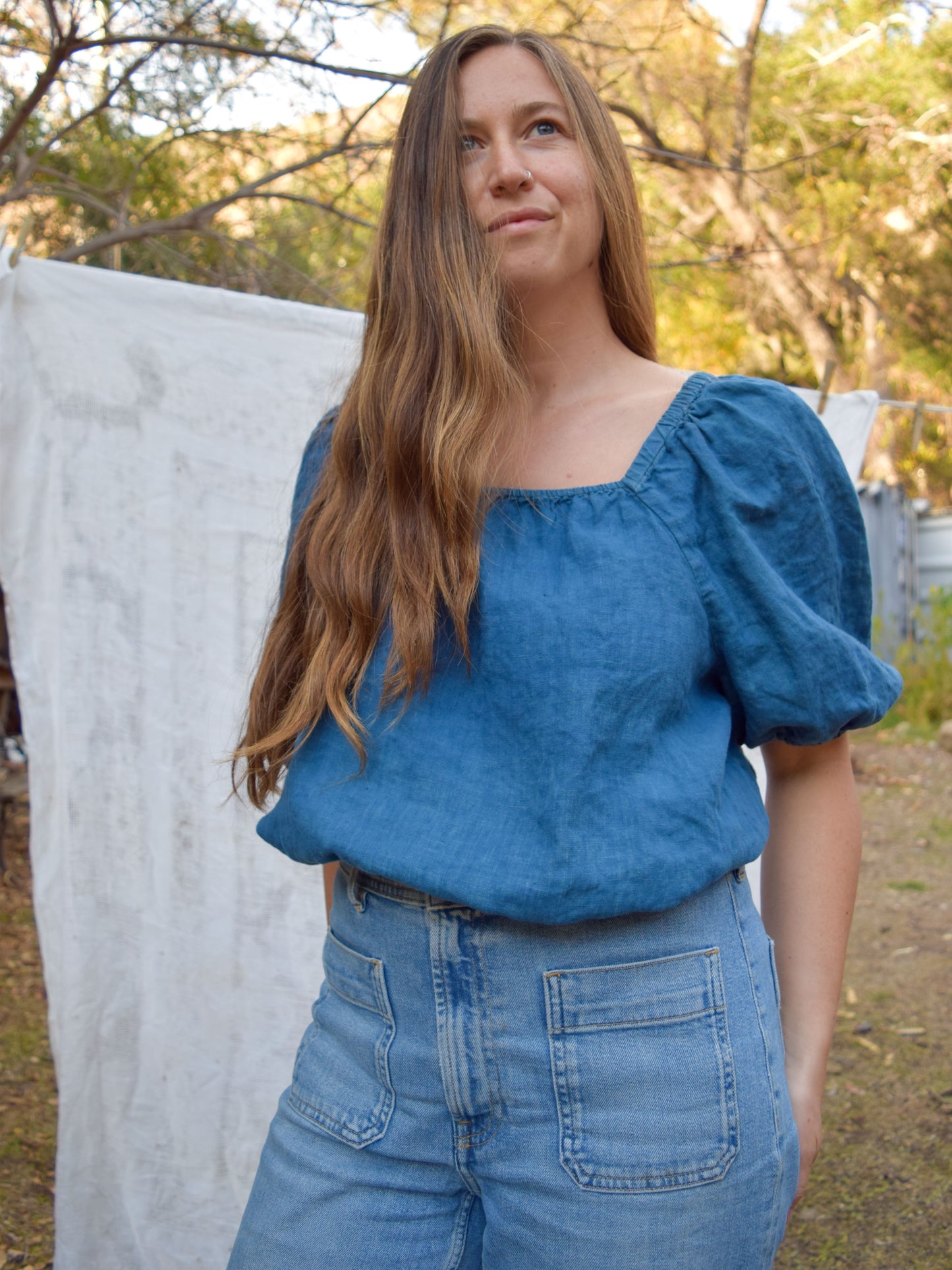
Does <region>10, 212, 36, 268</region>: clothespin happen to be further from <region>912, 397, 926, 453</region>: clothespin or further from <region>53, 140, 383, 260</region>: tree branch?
<region>912, 397, 926, 453</region>: clothespin

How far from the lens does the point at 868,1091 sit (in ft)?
10.1

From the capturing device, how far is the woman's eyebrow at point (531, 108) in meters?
1.19

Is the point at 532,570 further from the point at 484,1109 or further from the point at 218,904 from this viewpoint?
the point at 218,904

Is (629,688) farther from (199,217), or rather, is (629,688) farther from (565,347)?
(199,217)

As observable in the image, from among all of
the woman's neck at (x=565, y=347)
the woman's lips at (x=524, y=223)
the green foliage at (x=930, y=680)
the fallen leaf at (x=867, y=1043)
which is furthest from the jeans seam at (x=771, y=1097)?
the green foliage at (x=930, y=680)

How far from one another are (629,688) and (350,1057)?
472mm

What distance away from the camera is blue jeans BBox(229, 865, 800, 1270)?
3.09 feet

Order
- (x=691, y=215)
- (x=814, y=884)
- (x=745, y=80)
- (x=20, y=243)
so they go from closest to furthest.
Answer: (x=814, y=884)
(x=20, y=243)
(x=745, y=80)
(x=691, y=215)

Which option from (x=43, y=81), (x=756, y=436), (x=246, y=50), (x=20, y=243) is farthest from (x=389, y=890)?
(x=43, y=81)

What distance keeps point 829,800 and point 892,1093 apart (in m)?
2.36

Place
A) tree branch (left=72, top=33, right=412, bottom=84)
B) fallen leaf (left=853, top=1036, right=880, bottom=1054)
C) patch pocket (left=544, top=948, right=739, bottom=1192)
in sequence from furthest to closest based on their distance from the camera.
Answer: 1. fallen leaf (left=853, top=1036, right=880, bottom=1054)
2. tree branch (left=72, top=33, right=412, bottom=84)
3. patch pocket (left=544, top=948, right=739, bottom=1192)

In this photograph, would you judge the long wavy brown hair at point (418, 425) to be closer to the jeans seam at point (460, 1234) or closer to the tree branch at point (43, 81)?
the jeans seam at point (460, 1234)

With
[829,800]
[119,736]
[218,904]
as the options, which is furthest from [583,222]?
[218,904]

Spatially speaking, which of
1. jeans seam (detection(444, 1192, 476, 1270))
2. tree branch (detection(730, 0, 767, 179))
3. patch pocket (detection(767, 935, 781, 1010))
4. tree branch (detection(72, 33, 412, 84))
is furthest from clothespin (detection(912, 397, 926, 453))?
tree branch (detection(730, 0, 767, 179))
